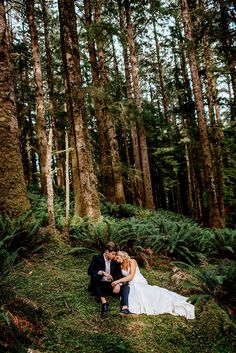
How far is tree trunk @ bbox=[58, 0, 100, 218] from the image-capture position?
9.23 meters

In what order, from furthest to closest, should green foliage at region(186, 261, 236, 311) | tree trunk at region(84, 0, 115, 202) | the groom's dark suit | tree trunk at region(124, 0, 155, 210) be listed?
tree trunk at region(124, 0, 155, 210)
tree trunk at region(84, 0, 115, 202)
green foliage at region(186, 261, 236, 311)
the groom's dark suit

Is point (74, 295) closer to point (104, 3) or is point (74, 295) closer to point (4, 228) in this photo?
point (4, 228)

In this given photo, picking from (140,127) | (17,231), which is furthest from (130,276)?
(140,127)

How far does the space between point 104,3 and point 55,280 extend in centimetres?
1481

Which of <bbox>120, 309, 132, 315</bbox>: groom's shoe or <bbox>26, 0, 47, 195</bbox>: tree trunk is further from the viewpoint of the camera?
<bbox>26, 0, 47, 195</bbox>: tree trunk

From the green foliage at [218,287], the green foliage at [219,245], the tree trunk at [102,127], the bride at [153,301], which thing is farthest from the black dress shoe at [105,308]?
the tree trunk at [102,127]

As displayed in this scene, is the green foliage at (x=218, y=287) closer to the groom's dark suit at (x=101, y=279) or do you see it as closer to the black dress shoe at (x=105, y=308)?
the groom's dark suit at (x=101, y=279)

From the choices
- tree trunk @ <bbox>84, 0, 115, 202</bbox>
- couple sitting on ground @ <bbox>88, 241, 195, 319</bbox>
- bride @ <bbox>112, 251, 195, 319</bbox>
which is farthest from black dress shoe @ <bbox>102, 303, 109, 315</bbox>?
tree trunk @ <bbox>84, 0, 115, 202</bbox>

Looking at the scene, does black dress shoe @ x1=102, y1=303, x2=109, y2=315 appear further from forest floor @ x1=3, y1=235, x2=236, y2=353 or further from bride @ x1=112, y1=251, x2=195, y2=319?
bride @ x1=112, y1=251, x2=195, y2=319

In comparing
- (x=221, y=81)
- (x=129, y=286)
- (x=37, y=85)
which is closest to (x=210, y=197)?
(x=129, y=286)

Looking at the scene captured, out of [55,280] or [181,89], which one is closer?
[55,280]

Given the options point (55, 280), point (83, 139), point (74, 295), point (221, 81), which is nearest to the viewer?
point (74, 295)

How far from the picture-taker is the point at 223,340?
183 inches

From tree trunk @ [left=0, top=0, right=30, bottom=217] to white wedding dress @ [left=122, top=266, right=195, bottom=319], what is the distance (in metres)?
3.63
